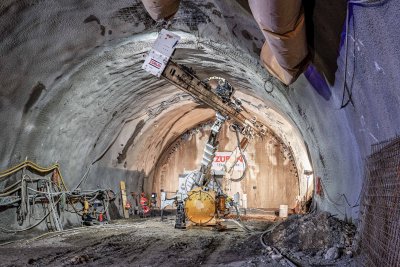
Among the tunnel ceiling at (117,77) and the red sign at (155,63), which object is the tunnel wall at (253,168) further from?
the red sign at (155,63)

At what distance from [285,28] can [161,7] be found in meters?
1.50

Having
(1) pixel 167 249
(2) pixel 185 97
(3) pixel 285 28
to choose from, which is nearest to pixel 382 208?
(3) pixel 285 28

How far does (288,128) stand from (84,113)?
609cm

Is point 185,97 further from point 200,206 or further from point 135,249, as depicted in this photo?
point 135,249

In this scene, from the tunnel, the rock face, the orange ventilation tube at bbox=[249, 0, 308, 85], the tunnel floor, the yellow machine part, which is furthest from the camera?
the yellow machine part

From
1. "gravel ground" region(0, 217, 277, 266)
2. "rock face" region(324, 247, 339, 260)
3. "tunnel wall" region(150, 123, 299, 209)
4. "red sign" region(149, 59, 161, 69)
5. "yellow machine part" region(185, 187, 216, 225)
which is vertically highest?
"red sign" region(149, 59, 161, 69)

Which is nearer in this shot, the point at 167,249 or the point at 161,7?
the point at 161,7

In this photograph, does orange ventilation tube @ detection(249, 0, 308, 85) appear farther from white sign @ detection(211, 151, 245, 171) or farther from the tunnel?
white sign @ detection(211, 151, 245, 171)

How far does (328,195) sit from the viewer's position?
23.7 ft

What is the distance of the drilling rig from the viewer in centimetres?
702

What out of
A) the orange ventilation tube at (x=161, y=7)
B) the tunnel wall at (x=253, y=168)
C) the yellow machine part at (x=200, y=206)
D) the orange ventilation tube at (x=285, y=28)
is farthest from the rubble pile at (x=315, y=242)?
the tunnel wall at (x=253, y=168)

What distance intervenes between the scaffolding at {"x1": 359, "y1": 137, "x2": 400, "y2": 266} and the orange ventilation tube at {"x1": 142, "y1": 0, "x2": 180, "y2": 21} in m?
2.39

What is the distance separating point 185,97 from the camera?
12086 mm

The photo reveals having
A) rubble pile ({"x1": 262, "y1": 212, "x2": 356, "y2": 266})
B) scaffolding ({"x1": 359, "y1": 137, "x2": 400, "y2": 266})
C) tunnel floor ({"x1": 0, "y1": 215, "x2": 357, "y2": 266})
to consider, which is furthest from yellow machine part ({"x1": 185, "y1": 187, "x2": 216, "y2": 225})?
scaffolding ({"x1": 359, "y1": 137, "x2": 400, "y2": 266})
